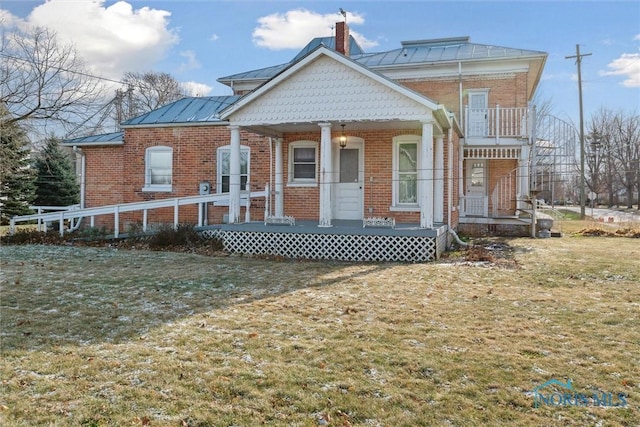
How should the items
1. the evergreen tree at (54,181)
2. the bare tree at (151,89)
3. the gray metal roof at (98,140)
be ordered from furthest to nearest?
the bare tree at (151,89) → the evergreen tree at (54,181) → the gray metal roof at (98,140)

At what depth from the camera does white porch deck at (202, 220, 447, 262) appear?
10.2m

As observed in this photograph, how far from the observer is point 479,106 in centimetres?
1591

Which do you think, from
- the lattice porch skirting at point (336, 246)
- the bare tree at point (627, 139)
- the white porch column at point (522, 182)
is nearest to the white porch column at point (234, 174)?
the lattice porch skirting at point (336, 246)

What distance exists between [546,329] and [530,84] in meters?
16.0

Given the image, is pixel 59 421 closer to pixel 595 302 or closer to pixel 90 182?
pixel 595 302

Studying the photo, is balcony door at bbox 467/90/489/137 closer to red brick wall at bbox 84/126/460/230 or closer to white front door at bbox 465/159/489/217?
red brick wall at bbox 84/126/460/230

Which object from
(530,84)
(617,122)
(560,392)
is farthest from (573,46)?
(560,392)

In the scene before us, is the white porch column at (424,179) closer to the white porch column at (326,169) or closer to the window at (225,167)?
the white porch column at (326,169)

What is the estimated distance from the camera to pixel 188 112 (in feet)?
52.3

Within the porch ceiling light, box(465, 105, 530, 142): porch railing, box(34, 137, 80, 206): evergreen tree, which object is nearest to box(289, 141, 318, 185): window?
the porch ceiling light

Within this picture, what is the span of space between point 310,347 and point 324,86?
7.82m

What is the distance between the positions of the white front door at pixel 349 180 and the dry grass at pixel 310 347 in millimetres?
5353

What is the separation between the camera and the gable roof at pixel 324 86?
1023cm

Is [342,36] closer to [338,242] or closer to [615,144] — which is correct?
[338,242]
